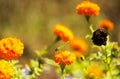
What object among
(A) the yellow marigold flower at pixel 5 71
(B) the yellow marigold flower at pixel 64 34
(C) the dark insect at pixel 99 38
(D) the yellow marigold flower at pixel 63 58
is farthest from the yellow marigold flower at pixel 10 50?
(B) the yellow marigold flower at pixel 64 34

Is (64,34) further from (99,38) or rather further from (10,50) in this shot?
(10,50)

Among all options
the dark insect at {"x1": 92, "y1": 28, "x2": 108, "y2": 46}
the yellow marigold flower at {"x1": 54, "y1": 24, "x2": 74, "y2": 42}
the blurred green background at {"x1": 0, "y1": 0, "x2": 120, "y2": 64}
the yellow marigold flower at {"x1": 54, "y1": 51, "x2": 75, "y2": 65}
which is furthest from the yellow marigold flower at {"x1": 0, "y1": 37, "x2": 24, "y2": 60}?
the blurred green background at {"x1": 0, "y1": 0, "x2": 120, "y2": 64}

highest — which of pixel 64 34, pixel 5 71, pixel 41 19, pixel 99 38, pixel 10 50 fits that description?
pixel 41 19

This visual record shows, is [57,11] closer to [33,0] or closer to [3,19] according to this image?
[33,0]

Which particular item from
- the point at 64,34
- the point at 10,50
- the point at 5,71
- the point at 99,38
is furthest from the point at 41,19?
the point at 5,71

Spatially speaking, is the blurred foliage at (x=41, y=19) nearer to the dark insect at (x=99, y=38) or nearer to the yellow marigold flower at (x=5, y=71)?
the dark insect at (x=99, y=38)

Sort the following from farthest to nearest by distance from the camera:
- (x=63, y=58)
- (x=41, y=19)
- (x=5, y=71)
Result: (x=41, y=19) → (x=63, y=58) → (x=5, y=71)

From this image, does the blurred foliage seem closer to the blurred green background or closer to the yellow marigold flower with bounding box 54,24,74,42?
the blurred green background

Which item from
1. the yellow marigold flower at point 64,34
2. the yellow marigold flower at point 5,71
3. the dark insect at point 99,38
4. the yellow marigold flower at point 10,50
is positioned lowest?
the yellow marigold flower at point 5,71
